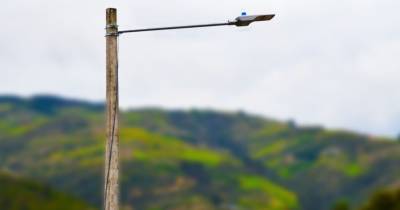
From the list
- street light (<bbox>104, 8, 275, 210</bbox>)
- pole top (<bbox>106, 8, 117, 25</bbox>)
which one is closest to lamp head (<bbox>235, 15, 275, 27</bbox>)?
street light (<bbox>104, 8, 275, 210</bbox>)

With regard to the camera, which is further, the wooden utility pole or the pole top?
the pole top

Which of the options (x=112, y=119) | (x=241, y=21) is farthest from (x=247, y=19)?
(x=112, y=119)

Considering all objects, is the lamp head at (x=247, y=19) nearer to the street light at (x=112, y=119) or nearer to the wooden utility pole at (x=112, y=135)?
the street light at (x=112, y=119)

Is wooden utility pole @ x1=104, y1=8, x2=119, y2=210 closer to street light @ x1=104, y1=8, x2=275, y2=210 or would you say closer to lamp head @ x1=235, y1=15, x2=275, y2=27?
street light @ x1=104, y1=8, x2=275, y2=210

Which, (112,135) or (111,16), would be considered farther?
(111,16)

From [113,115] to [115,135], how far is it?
0.46 meters

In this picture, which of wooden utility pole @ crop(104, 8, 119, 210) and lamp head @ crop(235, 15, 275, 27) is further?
wooden utility pole @ crop(104, 8, 119, 210)

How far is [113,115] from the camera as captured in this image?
1944 cm

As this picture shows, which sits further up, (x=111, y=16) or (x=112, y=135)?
(x=111, y=16)

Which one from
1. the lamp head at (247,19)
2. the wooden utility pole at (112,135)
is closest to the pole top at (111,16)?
the wooden utility pole at (112,135)

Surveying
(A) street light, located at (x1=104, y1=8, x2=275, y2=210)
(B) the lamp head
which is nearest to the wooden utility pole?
(A) street light, located at (x1=104, y1=8, x2=275, y2=210)

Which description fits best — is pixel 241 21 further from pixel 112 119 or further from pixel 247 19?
pixel 112 119

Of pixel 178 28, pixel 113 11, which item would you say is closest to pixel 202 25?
pixel 178 28

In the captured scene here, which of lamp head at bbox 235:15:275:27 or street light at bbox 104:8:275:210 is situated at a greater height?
lamp head at bbox 235:15:275:27
